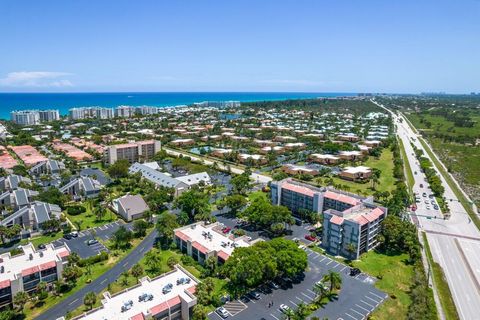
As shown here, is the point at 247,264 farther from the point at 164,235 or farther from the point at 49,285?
the point at 49,285

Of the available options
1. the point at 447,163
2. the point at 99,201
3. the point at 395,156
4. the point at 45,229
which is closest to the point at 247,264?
the point at 45,229

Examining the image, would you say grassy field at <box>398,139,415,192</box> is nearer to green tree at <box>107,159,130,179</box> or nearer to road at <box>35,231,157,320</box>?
road at <box>35,231,157,320</box>

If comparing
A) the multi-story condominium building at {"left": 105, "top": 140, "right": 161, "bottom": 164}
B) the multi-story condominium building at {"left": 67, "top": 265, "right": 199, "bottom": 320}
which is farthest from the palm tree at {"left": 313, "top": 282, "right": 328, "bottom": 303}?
the multi-story condominium building at {"left": 105, "top": 140, "right": 161, "bottom": 164}

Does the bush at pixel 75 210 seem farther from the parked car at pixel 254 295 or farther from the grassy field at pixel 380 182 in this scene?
the grassy field at pixel 380 182

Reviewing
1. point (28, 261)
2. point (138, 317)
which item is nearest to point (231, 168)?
point (28, 261)

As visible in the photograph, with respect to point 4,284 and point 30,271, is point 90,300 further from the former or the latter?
point 4,284

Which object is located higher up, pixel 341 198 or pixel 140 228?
pixel 341 198
